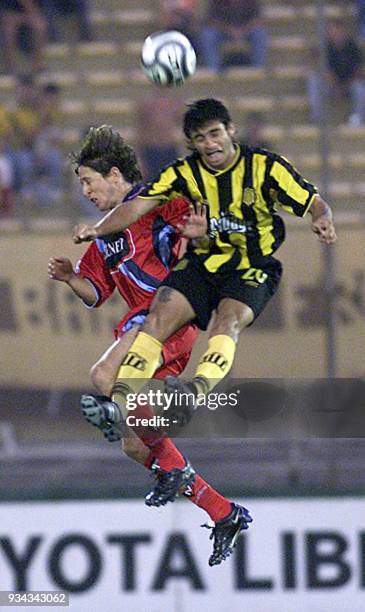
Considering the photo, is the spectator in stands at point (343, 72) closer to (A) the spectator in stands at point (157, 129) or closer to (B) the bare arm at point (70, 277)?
(A) the spectator in stands at point (157, 129)

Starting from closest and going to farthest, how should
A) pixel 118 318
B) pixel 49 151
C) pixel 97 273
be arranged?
1. pixel 97 273
2. pixel 118 318
3. pixel 49 151

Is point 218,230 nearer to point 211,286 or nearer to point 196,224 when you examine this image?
point 196,224

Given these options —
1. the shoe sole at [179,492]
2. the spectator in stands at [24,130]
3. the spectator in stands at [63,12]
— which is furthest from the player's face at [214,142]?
the spectator in stands at [63,12]

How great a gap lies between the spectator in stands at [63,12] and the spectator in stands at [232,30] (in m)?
1.07

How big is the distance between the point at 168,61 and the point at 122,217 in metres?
0.81


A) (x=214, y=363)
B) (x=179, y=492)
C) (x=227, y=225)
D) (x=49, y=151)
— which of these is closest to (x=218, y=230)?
(x=227, y=225)

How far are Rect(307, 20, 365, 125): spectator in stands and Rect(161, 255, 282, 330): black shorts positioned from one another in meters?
5.06

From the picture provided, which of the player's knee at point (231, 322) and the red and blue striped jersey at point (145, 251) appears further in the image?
the red and blue striped jersey at point (145, 251)

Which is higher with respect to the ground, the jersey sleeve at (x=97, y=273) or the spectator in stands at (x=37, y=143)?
the spectator in stands at (x=37, y=143)

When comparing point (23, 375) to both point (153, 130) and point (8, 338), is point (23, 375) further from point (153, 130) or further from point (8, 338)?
point (153, 130)

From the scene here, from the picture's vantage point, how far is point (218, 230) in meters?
7.39

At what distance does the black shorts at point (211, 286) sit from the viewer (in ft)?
24.4

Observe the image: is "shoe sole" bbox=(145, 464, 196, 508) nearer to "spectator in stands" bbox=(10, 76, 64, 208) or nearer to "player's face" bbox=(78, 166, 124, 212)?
"player's face" bbox=(78, 166, 124, 212)

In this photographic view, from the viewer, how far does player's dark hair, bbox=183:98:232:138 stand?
23.5 feet
